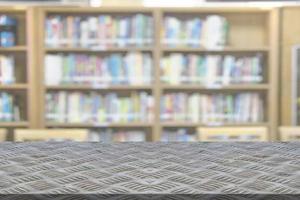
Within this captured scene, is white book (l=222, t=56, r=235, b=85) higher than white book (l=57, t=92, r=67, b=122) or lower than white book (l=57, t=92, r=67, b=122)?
higher

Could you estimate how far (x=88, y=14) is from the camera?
13.4ft

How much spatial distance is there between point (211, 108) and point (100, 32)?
121 cm

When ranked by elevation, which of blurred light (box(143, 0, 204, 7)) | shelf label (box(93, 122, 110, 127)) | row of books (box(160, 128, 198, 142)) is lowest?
row of books (box(160, 128, 198, 142))

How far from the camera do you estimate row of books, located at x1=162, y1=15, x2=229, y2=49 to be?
3949 mm

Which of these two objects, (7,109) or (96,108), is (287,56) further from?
(7,109)

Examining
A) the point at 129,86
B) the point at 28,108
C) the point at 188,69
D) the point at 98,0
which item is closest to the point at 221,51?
the point at 188,69

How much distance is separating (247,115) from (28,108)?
1.97 meters

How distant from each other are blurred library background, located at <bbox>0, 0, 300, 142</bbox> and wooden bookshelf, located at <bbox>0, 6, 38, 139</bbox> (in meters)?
0.01

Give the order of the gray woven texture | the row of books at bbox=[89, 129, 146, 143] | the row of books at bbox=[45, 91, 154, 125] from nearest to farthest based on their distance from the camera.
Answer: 1. the gray woven texture
2. the row of books at bbox=[45, 91, 154, 125]
3. the row of books at bbox=[89, 129, 146, 143]

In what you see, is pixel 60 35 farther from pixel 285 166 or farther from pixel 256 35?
pixel 285 166

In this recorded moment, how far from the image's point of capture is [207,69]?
3.98m

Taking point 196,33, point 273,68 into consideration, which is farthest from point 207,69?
point 273,68

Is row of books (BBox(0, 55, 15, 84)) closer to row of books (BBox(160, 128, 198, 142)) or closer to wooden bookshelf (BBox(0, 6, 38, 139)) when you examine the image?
wooden bookshelf (BBox(0, 6, 38, 139))

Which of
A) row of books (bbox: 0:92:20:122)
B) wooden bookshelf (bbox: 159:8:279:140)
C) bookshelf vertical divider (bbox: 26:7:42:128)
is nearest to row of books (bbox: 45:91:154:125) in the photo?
bookshelf vertical divider (bbox: 26:7:42:128)
